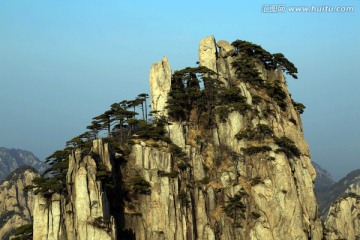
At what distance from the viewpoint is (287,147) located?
A: 102m

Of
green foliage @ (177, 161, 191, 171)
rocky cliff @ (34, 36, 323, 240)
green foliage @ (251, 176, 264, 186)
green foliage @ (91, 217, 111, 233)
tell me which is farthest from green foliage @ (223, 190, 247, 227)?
green foliage @ (91, 217, 111, 233)

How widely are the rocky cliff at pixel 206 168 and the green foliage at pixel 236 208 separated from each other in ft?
0.55

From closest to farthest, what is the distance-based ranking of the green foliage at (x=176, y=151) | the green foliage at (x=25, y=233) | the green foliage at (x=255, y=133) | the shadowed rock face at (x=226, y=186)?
the green foliage at (x=25, y=233) → the shadowed rock face at (x=226, y=186) → the green foliage at (x=176, y=151) → the green foliage at (x=255, y=133)

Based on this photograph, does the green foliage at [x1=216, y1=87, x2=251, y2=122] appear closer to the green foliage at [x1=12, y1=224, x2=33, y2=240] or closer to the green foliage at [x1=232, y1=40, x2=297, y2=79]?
the green foliage at [x1=232, y1=40, x2=297, y2=79]

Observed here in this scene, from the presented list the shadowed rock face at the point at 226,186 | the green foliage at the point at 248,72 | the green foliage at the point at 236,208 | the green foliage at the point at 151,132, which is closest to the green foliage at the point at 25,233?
the shadowed rock face at the point at 226,186

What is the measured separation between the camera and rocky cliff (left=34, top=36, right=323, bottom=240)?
264ft

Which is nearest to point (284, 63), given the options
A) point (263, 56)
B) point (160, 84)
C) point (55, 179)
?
point (263, 56)

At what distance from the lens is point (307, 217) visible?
99625mm

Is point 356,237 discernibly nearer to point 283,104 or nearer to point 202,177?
point 283,104

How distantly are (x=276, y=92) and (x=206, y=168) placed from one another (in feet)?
69.9

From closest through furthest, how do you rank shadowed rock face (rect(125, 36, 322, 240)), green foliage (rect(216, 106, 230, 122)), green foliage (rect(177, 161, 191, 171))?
shadowed rock face (rect(125, 36, 322, 240)), green foliage (rect(177, 161, 191, 171)), green foliage (rect(216, 106, 230, 122))

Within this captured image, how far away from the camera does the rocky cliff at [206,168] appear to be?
8048 centimetres

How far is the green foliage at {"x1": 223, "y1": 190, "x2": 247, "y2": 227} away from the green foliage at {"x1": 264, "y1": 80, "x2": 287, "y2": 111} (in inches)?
855

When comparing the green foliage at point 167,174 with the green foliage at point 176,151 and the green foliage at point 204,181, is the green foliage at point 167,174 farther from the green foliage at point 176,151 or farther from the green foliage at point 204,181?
the green foliage at point 204,181
